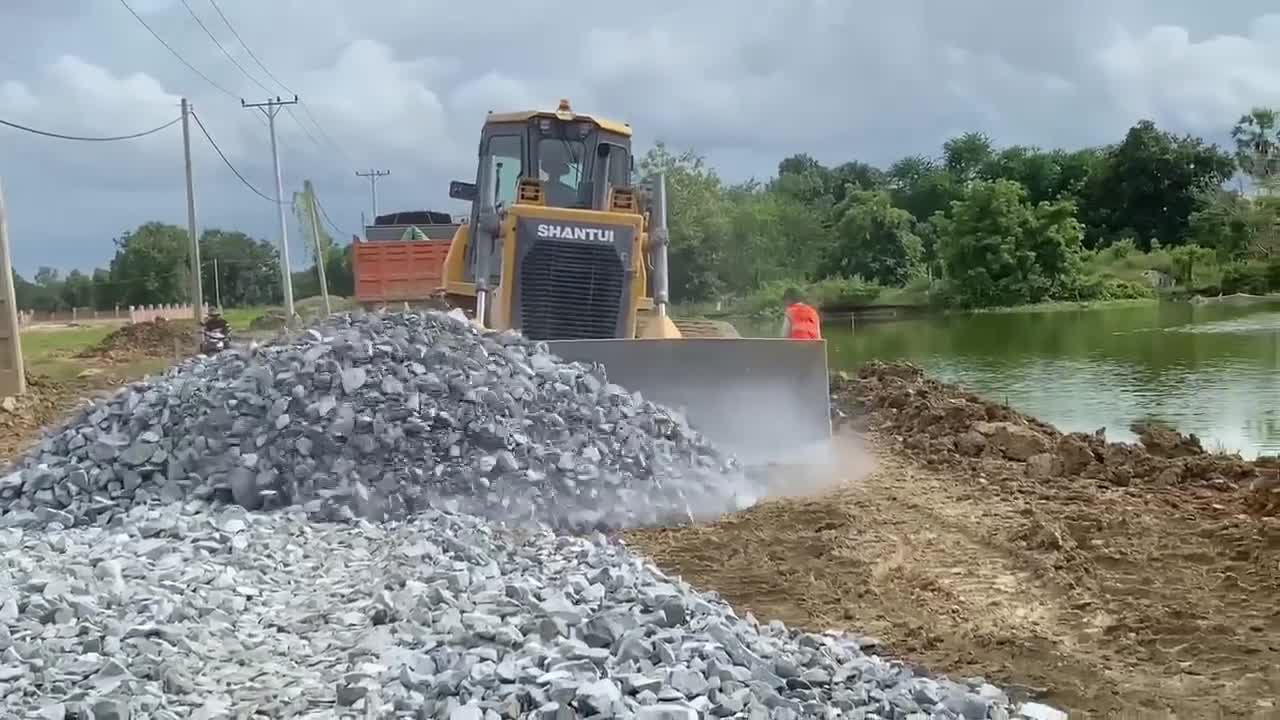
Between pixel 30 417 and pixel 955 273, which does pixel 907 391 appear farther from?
pixel 955 273

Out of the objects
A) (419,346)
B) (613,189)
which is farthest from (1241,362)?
(419,346)

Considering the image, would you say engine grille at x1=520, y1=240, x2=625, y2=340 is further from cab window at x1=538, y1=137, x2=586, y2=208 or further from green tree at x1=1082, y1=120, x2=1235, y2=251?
green tree at x1=1082, y1=120, x2=1235, y2=251

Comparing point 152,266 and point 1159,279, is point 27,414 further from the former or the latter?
point 152,266

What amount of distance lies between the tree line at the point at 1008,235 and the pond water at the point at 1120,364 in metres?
8.76

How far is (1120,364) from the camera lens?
17391 millimetres

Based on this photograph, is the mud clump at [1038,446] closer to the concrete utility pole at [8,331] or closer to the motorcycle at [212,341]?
the motorcycle at [212,341]

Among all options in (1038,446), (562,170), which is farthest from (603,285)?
(1038,446)

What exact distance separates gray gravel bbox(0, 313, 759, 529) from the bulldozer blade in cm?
29

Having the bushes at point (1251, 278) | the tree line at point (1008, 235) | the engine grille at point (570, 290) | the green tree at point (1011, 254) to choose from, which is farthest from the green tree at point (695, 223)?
the engine grille at point (570, 290)

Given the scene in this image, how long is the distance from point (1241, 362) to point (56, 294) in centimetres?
5188

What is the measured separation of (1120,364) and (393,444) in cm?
1409

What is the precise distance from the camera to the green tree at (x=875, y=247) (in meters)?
47.5

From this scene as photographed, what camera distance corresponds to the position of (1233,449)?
9.58 meters

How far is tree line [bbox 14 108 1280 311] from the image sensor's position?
41125 mm
